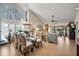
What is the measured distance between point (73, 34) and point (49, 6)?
2.49 feet

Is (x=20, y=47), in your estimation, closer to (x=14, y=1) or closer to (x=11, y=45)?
(x=11, y=45)

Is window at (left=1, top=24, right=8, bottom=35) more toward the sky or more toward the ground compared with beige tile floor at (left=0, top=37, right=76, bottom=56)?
more toward the sky

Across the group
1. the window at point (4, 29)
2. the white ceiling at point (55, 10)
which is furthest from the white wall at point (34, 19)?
the window at point (4, 29)

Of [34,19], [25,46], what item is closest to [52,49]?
[25,46]

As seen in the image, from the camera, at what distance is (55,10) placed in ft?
7.99

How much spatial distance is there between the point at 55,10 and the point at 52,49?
80cm

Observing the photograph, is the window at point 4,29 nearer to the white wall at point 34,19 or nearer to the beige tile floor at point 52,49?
the beige tile floor at point 52,49

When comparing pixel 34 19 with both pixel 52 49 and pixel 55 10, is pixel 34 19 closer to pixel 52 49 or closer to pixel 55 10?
pixel 55 10

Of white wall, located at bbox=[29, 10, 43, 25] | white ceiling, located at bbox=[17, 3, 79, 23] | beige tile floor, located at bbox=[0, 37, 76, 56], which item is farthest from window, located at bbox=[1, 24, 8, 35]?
white ceiling, located at bbox=[17, 3, 79, 23]

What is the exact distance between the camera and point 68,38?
2439 millimetres

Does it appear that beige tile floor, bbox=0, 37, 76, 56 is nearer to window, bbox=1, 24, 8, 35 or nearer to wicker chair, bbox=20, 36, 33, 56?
wicker chair, bbox=20, 36, 33, 56

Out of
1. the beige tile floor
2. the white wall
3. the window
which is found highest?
the white wall

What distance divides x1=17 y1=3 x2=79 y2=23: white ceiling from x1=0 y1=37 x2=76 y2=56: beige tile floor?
45 centimetres

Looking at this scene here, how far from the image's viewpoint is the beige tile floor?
2402 millimetres
